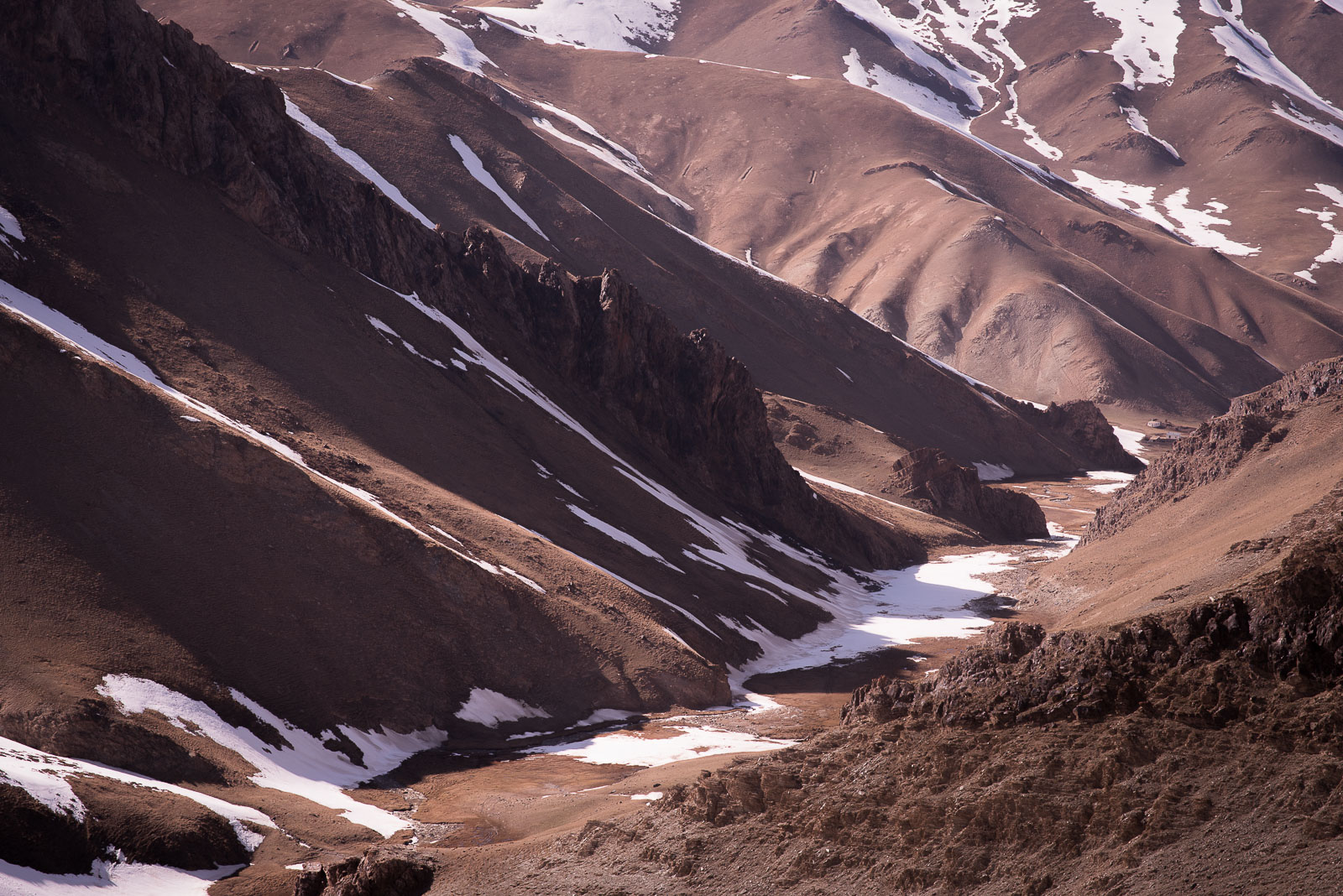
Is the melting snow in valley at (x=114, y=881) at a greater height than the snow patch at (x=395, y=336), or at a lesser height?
lesser

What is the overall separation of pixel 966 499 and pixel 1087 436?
42.8 m

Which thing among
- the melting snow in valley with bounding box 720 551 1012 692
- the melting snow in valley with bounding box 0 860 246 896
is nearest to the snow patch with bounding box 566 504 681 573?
the melting snow in valley with bounding box 720 551 1012 692

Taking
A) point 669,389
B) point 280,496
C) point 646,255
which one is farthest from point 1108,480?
point 280,496

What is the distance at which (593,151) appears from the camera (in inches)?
6289

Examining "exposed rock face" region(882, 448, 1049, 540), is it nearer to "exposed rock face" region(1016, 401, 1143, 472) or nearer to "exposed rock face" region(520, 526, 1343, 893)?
"exposed rock face" region(1016, 401, 1143, 472)

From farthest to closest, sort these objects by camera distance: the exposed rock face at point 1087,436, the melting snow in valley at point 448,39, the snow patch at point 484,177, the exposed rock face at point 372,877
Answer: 1. the melting snow in valley at point 448,39
2. the exposed rock face at point 1087,436
3. the snow patch at point 484,177
4. the exposed rock face at point 372,877

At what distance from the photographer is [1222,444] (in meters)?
53.7

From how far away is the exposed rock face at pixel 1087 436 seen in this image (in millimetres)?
116438

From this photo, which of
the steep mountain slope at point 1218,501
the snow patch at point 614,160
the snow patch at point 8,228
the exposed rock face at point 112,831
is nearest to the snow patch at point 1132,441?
the steep mountain slope at point 1218,501

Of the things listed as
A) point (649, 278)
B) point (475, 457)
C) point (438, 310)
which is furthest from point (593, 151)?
point (475, 457)

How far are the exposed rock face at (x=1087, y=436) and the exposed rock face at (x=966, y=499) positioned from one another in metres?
37.7

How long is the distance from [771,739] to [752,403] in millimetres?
43985

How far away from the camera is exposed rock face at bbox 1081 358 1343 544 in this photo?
168 feet

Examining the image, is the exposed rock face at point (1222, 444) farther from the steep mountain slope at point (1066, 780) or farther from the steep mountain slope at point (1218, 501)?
the steep mountain slope at point (1066, 780)
